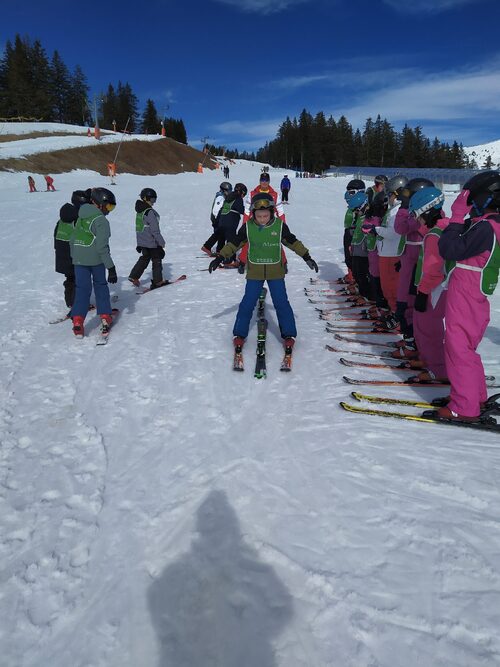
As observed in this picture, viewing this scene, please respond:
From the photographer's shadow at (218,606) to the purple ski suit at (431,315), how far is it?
2928 mm

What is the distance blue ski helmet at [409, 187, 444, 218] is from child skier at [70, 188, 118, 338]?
12.7 ft

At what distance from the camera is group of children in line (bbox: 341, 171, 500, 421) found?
323cm

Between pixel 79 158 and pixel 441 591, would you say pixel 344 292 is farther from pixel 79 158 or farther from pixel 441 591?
pixel 79 158

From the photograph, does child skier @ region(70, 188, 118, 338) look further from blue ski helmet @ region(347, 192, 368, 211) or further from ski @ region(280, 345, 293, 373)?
blue ski helmet @ region(347, 192, 368, 211)

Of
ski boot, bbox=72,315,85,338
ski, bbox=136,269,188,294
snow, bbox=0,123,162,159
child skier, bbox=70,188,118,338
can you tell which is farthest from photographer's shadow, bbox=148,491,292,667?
snow, bbox=0,123,162,159

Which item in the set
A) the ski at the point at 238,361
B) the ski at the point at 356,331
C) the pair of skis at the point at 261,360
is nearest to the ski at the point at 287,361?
the pair of skis at the point at 261,360

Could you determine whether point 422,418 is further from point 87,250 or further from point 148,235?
point 148,235

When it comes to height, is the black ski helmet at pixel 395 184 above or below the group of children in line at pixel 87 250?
above

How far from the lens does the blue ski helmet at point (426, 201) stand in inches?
161

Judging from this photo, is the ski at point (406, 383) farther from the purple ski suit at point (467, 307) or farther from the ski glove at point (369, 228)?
the ski glove at point (369, 228)

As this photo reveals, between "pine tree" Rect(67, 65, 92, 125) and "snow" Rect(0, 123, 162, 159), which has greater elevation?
"pine tree" Rect(67, 65, 92, 125)

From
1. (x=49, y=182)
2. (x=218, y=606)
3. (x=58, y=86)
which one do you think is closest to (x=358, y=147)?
(x=58, y=86)

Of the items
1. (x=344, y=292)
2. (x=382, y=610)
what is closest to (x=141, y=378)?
(x=382, y=610)

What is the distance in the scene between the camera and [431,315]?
4477 millimetres
